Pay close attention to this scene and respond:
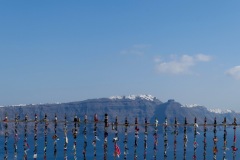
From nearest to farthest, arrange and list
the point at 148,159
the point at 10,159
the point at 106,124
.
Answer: the point at 106,124 → the point at 10,159 → the point at 148,159

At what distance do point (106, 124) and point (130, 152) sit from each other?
15889 cm

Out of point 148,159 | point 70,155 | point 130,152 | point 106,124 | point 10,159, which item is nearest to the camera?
point 106,124

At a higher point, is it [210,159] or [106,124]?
[106,124]

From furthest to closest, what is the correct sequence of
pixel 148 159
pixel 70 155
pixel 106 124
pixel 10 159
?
pixel 70 155 → pixel 148 159 → pixel 10 159 → pixel 106 124

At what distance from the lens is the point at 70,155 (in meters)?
157

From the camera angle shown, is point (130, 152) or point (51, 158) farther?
point (130, 152)

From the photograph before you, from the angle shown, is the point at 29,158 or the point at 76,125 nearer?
the point at 76,125

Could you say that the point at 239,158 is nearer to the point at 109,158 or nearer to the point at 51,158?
the point at 109,158

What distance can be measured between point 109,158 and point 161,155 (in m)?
23.2

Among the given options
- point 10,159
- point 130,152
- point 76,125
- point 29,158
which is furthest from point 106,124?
point 130,152

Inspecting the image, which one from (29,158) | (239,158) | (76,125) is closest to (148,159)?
(239,158)

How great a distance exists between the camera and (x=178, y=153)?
16200cm

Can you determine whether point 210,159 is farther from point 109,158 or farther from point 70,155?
point 70,155

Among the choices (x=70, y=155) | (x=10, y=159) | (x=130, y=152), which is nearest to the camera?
(x=10, y=159)
